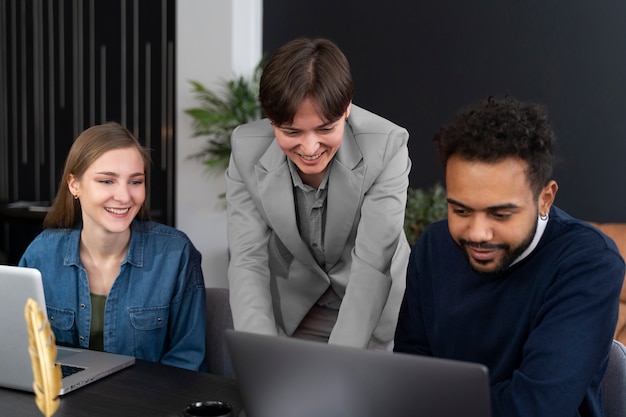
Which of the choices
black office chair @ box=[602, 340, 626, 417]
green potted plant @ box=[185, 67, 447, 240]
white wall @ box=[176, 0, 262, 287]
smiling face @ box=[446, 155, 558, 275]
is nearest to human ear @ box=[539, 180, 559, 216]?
smiling face @ box=[446, 155, 558, 275]

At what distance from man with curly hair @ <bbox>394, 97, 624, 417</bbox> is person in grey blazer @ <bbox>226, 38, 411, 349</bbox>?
35 cm

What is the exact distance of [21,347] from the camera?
155 cm

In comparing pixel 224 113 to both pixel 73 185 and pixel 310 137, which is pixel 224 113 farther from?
pixel 310 137

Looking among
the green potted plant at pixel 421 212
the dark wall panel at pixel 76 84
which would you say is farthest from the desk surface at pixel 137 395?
the dark wall panel at pixel 76 84

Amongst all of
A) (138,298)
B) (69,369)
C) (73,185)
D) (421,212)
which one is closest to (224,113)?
(421,212)

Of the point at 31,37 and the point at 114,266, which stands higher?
the point at 31,37

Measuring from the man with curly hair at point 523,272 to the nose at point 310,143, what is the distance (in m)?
0.35

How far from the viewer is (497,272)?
1.48 metres

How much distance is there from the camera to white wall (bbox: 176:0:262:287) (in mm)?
5133

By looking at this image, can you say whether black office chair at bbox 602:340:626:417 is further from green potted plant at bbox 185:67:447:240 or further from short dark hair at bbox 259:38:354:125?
green potted plant at bbox 185:67:447:240

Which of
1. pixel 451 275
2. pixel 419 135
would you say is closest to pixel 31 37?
pixel 419 135

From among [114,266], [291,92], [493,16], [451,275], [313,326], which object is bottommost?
[313,326]

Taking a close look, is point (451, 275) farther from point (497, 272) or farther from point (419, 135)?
point (419, 135)

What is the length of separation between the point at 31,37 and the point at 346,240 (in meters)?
4.97
